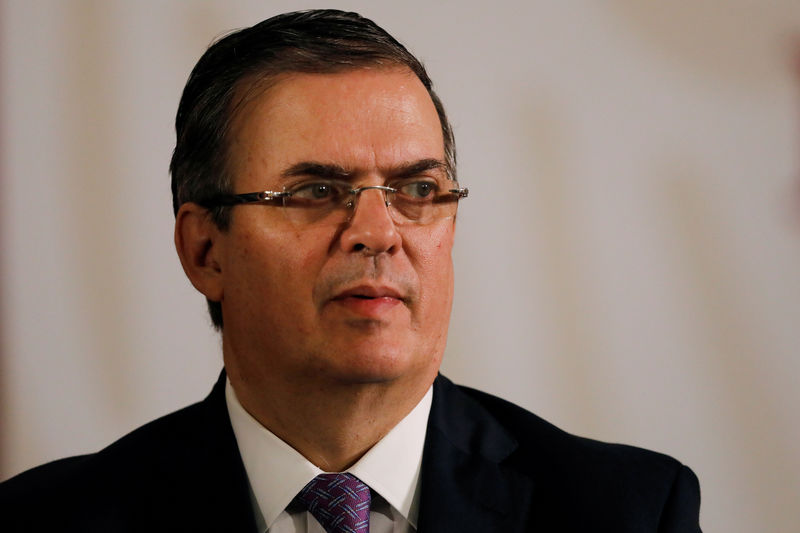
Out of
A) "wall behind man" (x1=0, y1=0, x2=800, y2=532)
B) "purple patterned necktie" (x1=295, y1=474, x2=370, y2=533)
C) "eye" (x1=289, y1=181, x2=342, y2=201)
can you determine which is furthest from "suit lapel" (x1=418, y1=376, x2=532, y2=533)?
"wall behind man" (x1=0, y1=0, x2=800, y2=532)

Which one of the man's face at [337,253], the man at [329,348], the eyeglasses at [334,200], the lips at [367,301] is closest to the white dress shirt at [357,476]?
the man at [329,348]

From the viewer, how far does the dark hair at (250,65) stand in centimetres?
176

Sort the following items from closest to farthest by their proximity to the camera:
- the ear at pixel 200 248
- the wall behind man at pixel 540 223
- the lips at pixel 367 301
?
the lips at pixel 367 301
the ear at pixel 200 248
the wall behind man at pixel 540 223

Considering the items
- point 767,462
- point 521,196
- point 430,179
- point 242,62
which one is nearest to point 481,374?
point 521,196

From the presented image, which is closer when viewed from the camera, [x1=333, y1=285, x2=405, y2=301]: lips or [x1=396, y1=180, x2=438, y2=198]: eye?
[x1=333, y1=285, x2=405, y2=301]: lips

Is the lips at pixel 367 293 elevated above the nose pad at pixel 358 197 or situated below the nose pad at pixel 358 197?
below

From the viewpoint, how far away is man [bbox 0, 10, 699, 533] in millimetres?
1659

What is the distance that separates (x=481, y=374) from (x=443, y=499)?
0.88 meters

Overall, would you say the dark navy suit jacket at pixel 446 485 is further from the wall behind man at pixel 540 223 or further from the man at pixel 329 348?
the wall behind man at pixel 540 223

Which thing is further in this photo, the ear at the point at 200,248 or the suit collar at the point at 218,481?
the ear at the point at 200,248

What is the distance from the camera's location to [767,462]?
2539 millimetres

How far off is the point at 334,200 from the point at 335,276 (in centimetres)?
15

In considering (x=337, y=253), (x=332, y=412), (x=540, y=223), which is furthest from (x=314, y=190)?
(x=540, y=223)

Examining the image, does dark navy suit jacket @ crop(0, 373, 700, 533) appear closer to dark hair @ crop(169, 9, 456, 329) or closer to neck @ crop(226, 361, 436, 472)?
neck @ crop(226, 361, 436, 472)
